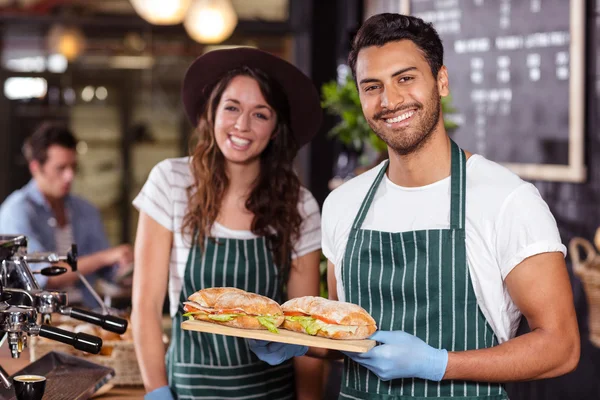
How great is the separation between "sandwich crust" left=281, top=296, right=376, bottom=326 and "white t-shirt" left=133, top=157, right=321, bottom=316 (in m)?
0.63

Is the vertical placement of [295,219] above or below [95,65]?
below

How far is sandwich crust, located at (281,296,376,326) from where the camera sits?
1.89 meters

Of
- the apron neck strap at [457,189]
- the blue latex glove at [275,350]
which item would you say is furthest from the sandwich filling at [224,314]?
the apron neck strap at [457,189]

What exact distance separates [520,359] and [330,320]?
0.43 m

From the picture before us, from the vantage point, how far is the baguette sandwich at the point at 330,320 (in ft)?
6.15

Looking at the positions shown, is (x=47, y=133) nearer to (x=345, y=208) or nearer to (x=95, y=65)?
(x=95, y=65)

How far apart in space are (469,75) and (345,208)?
282cm

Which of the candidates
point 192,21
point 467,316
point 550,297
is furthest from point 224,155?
point 192,21

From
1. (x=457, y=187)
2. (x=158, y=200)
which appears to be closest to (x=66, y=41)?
(x=158, y=200)

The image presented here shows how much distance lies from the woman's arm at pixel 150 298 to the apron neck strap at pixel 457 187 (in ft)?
3.19

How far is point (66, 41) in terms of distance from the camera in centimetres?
684

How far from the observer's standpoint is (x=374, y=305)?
208 centimetres

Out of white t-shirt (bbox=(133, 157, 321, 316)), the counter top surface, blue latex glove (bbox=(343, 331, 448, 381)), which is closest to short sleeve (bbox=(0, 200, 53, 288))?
the counter top surface

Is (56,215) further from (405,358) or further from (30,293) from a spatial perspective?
(405,358)
